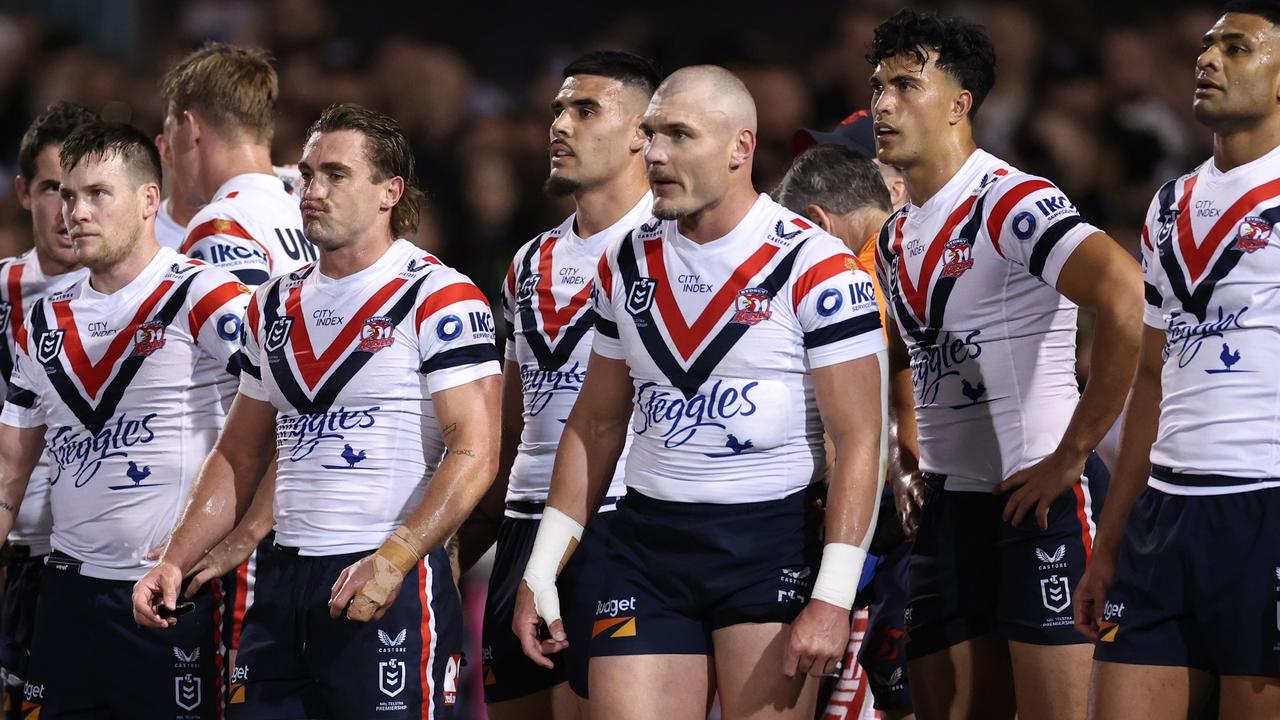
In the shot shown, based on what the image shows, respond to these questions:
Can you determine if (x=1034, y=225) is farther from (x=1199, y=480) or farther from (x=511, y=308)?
(x=511, y=308)

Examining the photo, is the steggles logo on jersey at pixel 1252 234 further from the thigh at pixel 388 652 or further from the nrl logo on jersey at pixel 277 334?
the nrl logo on jersey at pixel 277 334

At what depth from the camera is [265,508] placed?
5434 millimetres

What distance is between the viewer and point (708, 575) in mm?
4469

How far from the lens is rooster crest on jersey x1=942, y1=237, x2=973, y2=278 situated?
5031 mm

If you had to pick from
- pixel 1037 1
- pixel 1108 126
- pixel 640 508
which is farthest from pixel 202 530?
pixel 1037 1

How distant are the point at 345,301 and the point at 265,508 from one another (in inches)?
31.4

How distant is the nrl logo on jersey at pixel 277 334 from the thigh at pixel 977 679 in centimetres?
230

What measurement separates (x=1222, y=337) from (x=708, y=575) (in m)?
1.53

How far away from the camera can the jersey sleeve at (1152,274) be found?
4602 millimetres

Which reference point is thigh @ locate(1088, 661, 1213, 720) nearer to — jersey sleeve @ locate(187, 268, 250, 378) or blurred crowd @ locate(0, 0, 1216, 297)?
jersey sleeve @ locate(187, 268, 250, 378)

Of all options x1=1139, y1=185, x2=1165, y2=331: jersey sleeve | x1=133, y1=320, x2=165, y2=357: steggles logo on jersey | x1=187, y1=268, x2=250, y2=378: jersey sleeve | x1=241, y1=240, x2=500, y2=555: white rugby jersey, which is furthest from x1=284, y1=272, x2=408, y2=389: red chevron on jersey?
x1=1139, y1=185, x2=1165, y2=331: jersey sleeve

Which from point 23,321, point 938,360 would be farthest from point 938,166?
point 23,321

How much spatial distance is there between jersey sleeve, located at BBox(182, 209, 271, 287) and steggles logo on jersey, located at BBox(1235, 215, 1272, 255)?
3723 millimetres

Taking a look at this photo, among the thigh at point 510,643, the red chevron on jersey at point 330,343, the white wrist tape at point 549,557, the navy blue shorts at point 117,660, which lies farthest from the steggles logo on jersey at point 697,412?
the navy blue shorts at point 117,660
